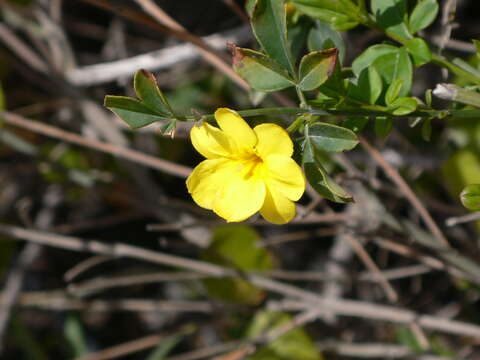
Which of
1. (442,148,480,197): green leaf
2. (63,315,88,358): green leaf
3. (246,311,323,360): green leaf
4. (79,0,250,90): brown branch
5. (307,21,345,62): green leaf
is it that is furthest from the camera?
(63,315,88,358): green leaf

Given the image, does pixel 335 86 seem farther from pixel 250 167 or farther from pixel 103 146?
pixel 103 146

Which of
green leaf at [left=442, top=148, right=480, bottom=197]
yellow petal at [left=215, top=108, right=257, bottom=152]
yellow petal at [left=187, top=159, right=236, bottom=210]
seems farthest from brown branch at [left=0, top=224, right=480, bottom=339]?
yellow petal at [left=215, top=108, right=257, bottom=152]

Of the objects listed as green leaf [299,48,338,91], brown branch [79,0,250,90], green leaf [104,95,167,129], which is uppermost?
brown branch [79,0,250,90]

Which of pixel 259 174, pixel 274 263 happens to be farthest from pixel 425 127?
pixel 274 263

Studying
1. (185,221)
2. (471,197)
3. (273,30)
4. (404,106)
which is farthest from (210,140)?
(185,221)

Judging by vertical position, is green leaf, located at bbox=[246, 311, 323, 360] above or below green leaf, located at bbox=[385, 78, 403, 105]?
below

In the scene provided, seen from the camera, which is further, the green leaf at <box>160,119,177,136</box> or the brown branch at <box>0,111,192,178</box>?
the brown branch at <box>0,111,192,178</box>

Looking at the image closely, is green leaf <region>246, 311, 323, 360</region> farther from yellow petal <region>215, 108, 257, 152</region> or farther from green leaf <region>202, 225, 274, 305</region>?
yellow petal <region>215, 108, 257, 152</region>

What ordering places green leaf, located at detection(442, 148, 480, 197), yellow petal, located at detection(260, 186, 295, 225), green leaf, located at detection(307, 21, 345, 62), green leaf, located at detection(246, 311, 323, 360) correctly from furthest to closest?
1. green leaf, located at detection(246, 311, 323, 360)
2. green leaf, located at detection(442, 148, 480, 197)
3. green leaf, located at detection(307, 21, 345, 62)
4. yellow petal, located at detection(260, 186, 295, 225)
